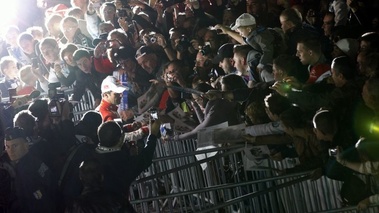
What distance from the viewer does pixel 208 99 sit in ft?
27.1

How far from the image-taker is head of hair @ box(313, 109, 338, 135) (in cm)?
614

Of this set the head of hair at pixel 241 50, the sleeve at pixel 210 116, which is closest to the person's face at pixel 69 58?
the head of hair at pixel 241 50

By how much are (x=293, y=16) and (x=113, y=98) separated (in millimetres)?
2786

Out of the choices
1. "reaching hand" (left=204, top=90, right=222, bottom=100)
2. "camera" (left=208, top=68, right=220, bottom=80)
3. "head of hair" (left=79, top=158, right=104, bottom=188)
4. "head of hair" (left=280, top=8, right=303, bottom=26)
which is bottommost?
"head of hair" (left=79, top=158, right=104, bottom=188)

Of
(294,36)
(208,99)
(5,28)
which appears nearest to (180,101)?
(208,99)

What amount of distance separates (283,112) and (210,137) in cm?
96

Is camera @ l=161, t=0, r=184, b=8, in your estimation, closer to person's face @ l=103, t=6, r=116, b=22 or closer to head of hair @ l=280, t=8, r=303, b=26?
person's face @ l=103, t=6, r=116, b=22

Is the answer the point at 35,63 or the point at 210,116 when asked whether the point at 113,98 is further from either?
the point at 35,63

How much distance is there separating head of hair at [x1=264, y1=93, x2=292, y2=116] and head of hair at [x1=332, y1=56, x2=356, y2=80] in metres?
0.59

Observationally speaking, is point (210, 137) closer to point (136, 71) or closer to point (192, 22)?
point (136, 71)

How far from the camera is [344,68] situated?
6.70 metres

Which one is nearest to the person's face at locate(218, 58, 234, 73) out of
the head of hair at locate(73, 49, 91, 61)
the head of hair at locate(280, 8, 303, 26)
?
the head of hair at locate(280, 8, 303, 26)

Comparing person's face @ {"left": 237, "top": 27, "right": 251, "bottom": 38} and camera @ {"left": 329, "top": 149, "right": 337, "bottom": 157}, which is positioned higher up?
person's face @ {"left": 237, "top": 27, "right": 251, "bottom": 38}

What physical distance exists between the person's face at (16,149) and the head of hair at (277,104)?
256 centimetres
